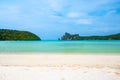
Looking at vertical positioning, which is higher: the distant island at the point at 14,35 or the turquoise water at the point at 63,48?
the distant island at the point at 14,35

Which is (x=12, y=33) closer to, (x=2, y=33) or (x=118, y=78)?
(x=2, y=33)

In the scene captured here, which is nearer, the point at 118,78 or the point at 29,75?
the point at 118,78

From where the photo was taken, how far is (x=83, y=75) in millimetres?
5746

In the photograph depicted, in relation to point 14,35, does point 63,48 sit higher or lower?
lower

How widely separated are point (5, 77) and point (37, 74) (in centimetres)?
91

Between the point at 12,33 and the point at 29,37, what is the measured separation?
21.8 ft

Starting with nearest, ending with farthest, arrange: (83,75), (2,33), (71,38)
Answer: (83,75) → (2,33) → (71,38)

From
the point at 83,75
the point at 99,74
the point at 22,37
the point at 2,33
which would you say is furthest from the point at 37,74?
the point at 22,37

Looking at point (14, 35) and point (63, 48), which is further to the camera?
point (14, 35)

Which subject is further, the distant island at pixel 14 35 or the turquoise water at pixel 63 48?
the distant island at pixel 14 35

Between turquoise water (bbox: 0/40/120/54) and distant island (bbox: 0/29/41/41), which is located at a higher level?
distant island (bbox: 0/29/41/41)

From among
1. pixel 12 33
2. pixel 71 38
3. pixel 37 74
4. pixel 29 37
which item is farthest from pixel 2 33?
pixel 37 74

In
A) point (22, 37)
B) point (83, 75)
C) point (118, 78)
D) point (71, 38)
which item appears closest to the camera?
point (118, 78)

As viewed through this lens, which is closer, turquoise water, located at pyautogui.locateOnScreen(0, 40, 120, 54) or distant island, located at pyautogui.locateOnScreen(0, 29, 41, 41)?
turquoise water, located at pyautogui.locateOnScreen(0, 40, 120, 54)
